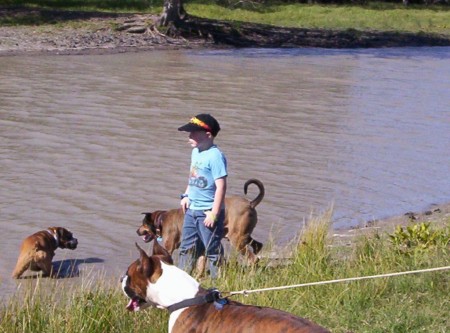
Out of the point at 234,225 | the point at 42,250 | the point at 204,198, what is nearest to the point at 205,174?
the point at 204,198

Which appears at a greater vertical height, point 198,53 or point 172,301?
point 172,301

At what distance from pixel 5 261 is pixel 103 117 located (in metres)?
9.26

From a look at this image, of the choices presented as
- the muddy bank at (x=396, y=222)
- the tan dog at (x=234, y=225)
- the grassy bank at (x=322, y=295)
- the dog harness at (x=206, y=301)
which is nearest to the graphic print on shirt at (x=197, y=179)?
the grassy bank at (x=322, y=295)

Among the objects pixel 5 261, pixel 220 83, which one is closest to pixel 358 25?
pixel 220 83

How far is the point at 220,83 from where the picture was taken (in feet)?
82.2

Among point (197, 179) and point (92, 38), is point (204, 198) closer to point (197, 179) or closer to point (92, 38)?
point (197, 179)

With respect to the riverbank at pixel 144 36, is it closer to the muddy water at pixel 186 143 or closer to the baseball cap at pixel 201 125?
the muddy water at pixel 186 143

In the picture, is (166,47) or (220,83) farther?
(166,47)

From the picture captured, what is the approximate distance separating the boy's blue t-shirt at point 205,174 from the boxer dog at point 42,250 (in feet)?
5.91

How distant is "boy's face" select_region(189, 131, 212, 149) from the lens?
8547 mm

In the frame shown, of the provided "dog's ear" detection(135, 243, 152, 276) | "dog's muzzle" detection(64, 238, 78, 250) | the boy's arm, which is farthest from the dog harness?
"dog's muzzle" detection(64, 238, 78, 250)

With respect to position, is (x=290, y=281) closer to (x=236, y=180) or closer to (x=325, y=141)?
(x=236, y=180)

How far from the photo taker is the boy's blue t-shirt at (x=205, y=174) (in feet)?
28.0

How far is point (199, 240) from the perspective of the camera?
29.5 ft
